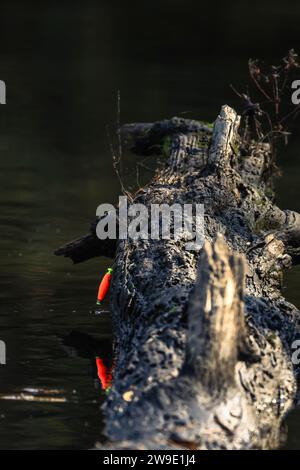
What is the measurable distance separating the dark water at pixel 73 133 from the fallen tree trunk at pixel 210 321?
36cm

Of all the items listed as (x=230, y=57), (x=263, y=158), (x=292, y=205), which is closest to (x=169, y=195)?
(x=263, y=158)

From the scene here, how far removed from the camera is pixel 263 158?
11.1 metres

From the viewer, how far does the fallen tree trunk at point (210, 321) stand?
6629mm

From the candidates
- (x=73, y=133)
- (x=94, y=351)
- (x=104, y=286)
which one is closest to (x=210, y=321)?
(x=94, y=351)

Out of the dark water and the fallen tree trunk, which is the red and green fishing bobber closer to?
the dark water

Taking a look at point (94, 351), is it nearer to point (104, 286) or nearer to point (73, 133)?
point (104, 286)

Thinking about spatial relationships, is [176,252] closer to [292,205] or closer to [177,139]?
[177,139]

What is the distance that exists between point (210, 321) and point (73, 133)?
12.9m

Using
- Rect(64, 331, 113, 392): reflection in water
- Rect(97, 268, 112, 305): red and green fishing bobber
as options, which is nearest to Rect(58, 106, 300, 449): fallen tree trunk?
Rect(64, 331, 113, 392): reflection in water

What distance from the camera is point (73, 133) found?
19.3 meters

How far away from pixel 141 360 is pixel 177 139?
4.52 metres

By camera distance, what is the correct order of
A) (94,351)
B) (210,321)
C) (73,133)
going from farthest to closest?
(73,133), (94,351), (210,321)

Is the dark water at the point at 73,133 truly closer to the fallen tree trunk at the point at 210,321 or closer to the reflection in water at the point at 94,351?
the reflection in water at the point at 94,351

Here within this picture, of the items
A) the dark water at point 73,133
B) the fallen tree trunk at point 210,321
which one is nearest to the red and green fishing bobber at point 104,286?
the dark water at point 73,133
